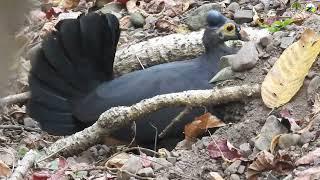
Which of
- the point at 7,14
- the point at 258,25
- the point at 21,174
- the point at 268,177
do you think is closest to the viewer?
the point at 7,14

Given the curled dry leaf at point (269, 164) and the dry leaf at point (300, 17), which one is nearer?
the curled dry leaf at point (269, 164)

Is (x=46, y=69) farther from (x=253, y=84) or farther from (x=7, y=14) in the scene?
(x=7, y=14)

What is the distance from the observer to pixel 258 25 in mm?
3760

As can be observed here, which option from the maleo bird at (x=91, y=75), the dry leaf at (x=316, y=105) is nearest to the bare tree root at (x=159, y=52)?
the maleo bird at (x=91, y=75)

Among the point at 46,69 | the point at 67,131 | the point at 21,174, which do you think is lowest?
the point at 67,131

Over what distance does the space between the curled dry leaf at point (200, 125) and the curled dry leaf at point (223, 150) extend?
0.37m

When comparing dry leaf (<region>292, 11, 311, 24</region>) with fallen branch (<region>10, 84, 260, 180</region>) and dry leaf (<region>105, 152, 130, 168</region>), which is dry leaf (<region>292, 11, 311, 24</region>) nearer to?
fallen branch (<region>10, 84, 260, 180</region>)

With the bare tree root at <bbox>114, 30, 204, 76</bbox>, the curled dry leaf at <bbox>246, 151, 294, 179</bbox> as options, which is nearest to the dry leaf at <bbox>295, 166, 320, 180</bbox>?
the curled dry leaf at <bbox>246, 151, 294, 179</bbox>

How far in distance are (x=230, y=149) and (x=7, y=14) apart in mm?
1893

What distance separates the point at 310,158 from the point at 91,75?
189 centimetres

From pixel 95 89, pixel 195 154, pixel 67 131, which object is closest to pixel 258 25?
pixel 95 89

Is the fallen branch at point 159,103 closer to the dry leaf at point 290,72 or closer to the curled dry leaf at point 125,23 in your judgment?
the dry leaf at point 290,72

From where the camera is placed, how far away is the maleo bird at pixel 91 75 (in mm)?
3184

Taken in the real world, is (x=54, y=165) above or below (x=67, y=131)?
above
